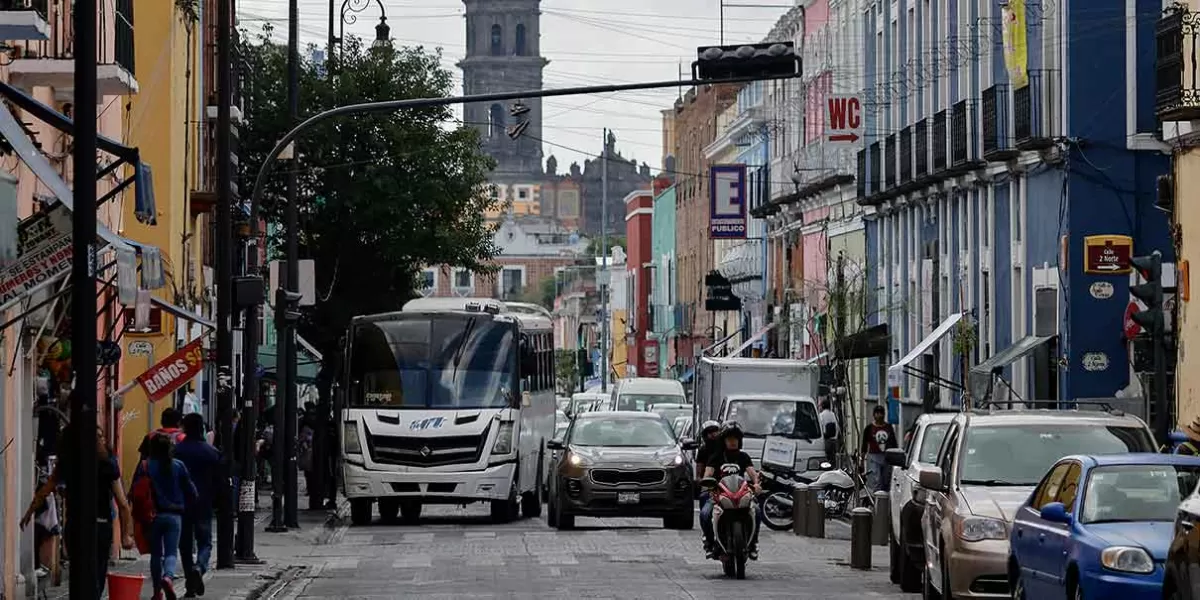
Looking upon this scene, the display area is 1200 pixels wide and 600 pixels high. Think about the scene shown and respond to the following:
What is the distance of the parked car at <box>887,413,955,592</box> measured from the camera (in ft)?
76.1

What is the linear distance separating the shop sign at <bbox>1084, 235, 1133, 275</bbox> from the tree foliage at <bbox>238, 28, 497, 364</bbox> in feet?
62.3

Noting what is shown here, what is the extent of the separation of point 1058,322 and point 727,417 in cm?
616

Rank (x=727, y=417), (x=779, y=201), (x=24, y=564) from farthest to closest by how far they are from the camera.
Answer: (x=779, y=201) → (x=727, y=417) → (x=24, y=564)

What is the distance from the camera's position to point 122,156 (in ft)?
64.5

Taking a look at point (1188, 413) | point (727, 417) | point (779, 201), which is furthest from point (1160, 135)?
point (779, 201)

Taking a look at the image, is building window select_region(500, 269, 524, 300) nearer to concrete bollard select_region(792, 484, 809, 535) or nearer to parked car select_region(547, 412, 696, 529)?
parked car select_region(547, 412, 696, 529)

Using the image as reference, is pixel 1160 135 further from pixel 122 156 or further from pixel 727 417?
pixel 122 156

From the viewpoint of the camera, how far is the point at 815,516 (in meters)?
34.2

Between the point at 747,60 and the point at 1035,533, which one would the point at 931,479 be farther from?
the point at 747,60

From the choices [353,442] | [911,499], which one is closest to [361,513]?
[353,442]

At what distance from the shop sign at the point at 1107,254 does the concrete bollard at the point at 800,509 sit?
195 inches

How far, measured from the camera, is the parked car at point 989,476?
19.2 m

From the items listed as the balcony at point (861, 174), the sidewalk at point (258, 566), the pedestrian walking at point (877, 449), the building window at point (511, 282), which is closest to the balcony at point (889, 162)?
the balcony at point (861, 174)

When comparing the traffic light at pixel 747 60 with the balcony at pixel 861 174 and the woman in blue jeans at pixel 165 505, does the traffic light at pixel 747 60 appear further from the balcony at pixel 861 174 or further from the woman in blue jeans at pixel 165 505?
the balcony at pixel 861 174
